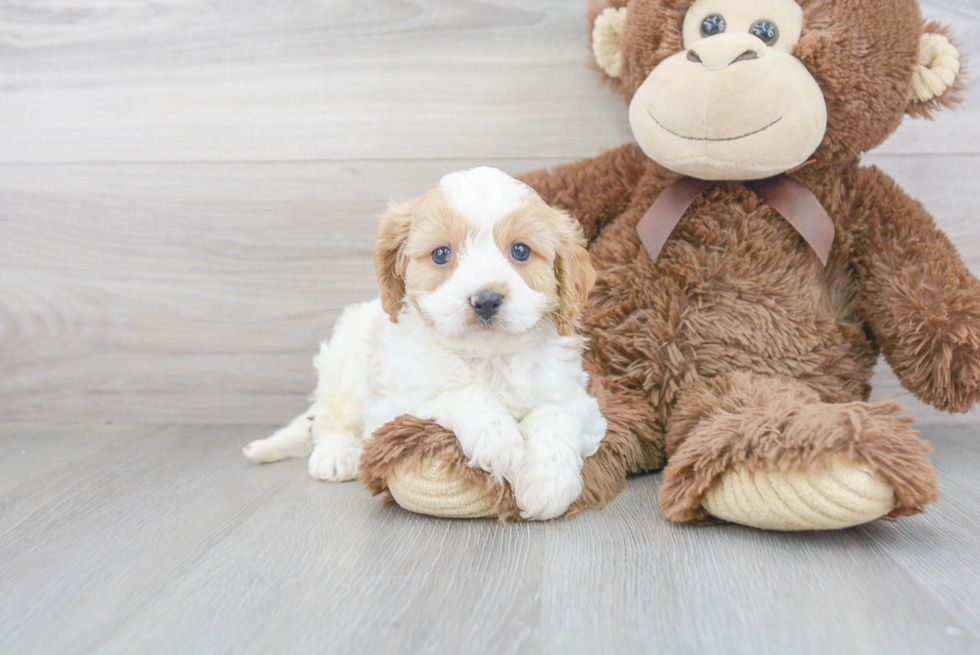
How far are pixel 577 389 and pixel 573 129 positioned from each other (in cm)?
76

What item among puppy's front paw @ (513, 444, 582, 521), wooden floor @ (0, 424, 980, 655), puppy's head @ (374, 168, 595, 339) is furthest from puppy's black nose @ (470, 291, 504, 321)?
wooden floor @ (0, 424, 980, 655)

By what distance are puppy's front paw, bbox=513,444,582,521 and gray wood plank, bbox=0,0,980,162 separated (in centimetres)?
91

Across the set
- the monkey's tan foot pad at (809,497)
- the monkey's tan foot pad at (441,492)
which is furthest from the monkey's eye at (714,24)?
the monkey's tan foot pad at (441,492)

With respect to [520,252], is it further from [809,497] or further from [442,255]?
[809,497]

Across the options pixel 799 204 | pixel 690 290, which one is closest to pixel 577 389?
pixel 690 290

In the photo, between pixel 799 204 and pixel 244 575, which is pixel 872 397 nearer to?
pixel 799 204

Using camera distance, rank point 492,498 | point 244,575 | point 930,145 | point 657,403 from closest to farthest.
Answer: point 244,575 < point 492,498 < point 657,403 < point 930,145

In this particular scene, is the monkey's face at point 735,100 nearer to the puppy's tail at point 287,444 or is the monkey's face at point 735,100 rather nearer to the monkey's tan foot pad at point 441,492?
the monkey's tan foot pad at point 441,492

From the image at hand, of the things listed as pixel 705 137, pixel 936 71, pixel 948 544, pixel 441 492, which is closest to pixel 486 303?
pixel 441 492

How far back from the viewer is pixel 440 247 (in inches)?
47.9

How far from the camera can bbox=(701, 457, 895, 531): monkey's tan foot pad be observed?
100 centimetres

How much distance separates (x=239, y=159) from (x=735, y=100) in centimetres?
121

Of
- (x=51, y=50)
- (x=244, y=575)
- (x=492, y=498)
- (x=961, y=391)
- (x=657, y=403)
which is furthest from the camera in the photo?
(x=51, y=50)

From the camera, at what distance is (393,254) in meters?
1.30
